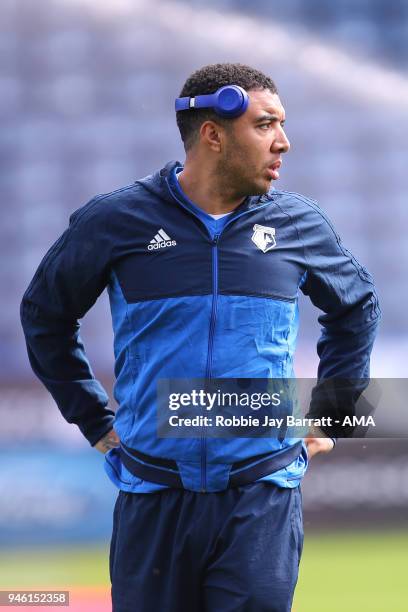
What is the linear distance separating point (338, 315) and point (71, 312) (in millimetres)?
578

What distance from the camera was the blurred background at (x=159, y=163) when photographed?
4.18 metres

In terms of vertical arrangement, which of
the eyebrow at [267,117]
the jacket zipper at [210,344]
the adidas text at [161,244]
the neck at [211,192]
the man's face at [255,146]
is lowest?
the jacket zipper at [210,344]

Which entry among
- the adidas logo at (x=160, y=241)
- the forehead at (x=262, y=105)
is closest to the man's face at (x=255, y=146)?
the forehead at (x=262, y=105)

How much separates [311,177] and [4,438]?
62.3 inches

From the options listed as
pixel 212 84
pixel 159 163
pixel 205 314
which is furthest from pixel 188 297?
pixel 159 163

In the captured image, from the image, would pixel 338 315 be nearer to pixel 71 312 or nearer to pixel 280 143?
pixel 280 143

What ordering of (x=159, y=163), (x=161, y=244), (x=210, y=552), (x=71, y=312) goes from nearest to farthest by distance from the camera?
1. (x=210, y=552)
2. (x=161, y=244)
3. (x=71, y=312)
4. (x=159, y=163)

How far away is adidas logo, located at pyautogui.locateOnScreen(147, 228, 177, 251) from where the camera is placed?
85.8 inches

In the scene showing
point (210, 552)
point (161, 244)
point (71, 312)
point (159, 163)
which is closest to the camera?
point (210, 552)

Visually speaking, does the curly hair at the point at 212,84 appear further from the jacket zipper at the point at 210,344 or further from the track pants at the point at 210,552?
the track pants at the point at 210,552

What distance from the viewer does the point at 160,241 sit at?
7.17 ft

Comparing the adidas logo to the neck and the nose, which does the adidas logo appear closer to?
the neck

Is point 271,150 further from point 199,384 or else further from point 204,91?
point 199,384

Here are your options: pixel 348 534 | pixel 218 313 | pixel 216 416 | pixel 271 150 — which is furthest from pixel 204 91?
→ pixel 348 534
